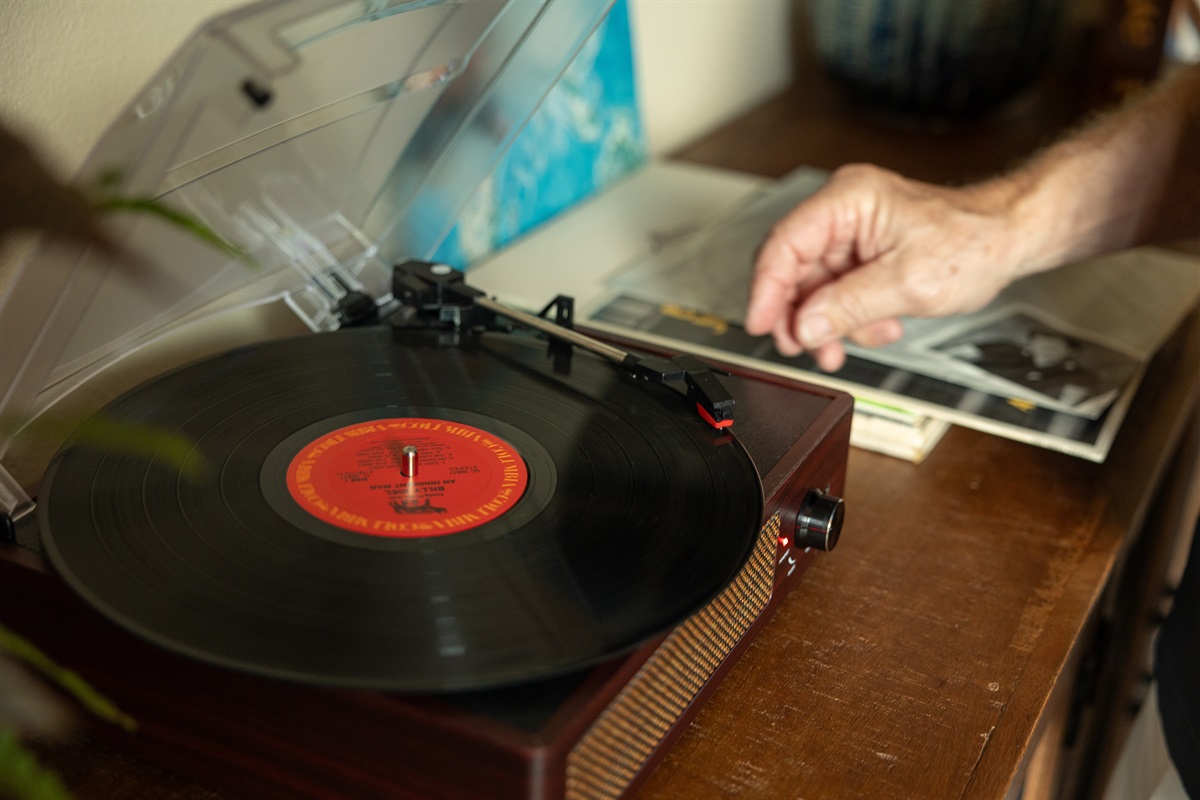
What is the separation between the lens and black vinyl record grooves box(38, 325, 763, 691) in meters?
0.62

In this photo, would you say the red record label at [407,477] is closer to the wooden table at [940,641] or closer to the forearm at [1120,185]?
the wooden table at [940,641]

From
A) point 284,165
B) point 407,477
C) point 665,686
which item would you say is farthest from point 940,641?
point 284,165

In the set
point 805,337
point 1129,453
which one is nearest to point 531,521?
point 805,337

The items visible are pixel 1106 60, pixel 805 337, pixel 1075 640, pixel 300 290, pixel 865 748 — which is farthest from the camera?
pixel 1106 60

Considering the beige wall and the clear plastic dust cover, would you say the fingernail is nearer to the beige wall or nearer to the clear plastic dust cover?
the clear plastic dust cover

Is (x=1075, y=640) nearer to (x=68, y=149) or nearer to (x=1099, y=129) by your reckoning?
(x=1099, y=129)

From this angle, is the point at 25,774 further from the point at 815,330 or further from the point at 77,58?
the point at 815,330

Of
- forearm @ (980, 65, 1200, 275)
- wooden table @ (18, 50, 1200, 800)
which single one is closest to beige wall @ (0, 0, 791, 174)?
wooden table @ (18, 50, 1200, 800)

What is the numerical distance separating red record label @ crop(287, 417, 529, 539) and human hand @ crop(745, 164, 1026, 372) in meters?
0.46

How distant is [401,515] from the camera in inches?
29.1

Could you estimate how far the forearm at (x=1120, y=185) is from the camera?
127 centimetres

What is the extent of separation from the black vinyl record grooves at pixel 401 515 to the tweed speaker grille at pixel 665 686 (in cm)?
5

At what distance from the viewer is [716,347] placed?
49.9 inches

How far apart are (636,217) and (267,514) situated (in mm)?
1061
